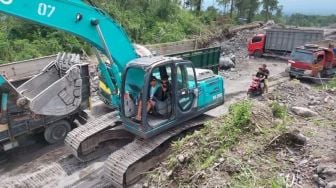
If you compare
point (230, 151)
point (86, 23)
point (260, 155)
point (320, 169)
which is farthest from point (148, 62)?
point (320, 169)

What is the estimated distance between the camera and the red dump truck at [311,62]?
1477 centimetres

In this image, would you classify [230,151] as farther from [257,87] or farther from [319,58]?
[319,58]

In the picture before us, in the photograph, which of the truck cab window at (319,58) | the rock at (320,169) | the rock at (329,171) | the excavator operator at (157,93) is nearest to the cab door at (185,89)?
the excavator operator at (157,93)

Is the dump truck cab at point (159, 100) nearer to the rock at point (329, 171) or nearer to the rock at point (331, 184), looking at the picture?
the rock at point (329, 171)

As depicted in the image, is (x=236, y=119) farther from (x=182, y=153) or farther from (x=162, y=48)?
(x=162, y=48)

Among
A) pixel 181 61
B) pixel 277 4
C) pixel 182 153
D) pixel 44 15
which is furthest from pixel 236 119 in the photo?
pixel 277 4

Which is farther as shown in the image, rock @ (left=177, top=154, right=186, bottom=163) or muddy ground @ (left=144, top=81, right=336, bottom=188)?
rock @ (left=177, top=154, right=186, bottom=163)

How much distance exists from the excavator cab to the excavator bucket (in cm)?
209

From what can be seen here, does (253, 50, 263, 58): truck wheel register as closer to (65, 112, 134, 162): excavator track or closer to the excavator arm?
the excavator arm

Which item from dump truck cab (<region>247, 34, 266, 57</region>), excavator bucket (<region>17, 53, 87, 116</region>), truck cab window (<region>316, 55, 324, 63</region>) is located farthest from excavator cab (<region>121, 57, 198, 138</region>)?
dump truck cab (<region>247, 34, 266, 57</region>)

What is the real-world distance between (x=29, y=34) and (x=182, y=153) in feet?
40.6

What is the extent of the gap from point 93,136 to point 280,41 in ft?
49.9

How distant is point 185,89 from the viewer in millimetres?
7355

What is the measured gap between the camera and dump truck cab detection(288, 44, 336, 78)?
14.8 m
